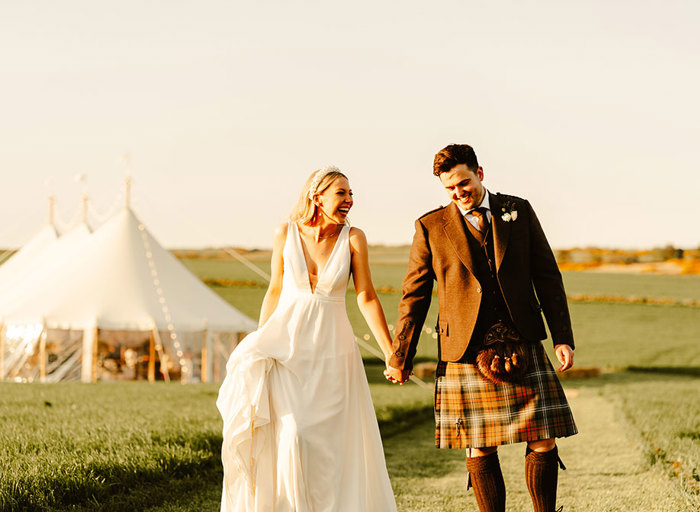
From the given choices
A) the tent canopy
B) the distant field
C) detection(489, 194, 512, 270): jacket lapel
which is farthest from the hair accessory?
the distant field

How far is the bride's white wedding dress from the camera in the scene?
159 inches

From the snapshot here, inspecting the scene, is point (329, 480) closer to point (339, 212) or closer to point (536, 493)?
point (536, 493)

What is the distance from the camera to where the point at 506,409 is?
12.7 feet

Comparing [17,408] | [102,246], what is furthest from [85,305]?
[17,408]

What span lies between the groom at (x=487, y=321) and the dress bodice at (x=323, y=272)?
1.18 ft

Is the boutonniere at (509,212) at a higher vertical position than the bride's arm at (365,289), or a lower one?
higher

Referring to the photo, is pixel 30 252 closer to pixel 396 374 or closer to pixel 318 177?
pixel 318 177

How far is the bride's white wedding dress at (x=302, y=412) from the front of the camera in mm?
4043

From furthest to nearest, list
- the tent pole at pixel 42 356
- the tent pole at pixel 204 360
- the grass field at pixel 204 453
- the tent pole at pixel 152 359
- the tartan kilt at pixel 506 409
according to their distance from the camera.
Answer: the tent pole at pixel 204 360 → the tent pole at pixel 152 359 → the tent pole at pixel 42 356 → the grass field at pixel 204 453 → the tartan kilt at pixel 506 409

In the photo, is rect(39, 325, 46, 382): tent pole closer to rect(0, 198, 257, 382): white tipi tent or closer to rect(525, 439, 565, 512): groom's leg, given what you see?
rect(0, 198, 257, 382): white tipi tent

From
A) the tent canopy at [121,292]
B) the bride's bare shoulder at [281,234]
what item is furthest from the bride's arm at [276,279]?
the tent canopy at [121,292]

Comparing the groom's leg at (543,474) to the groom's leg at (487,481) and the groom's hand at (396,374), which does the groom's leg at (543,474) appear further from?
the groom's hand at (396,374)

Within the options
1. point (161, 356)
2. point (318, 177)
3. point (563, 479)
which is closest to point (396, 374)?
point (318, 177)

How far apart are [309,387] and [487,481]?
988 millimetres
